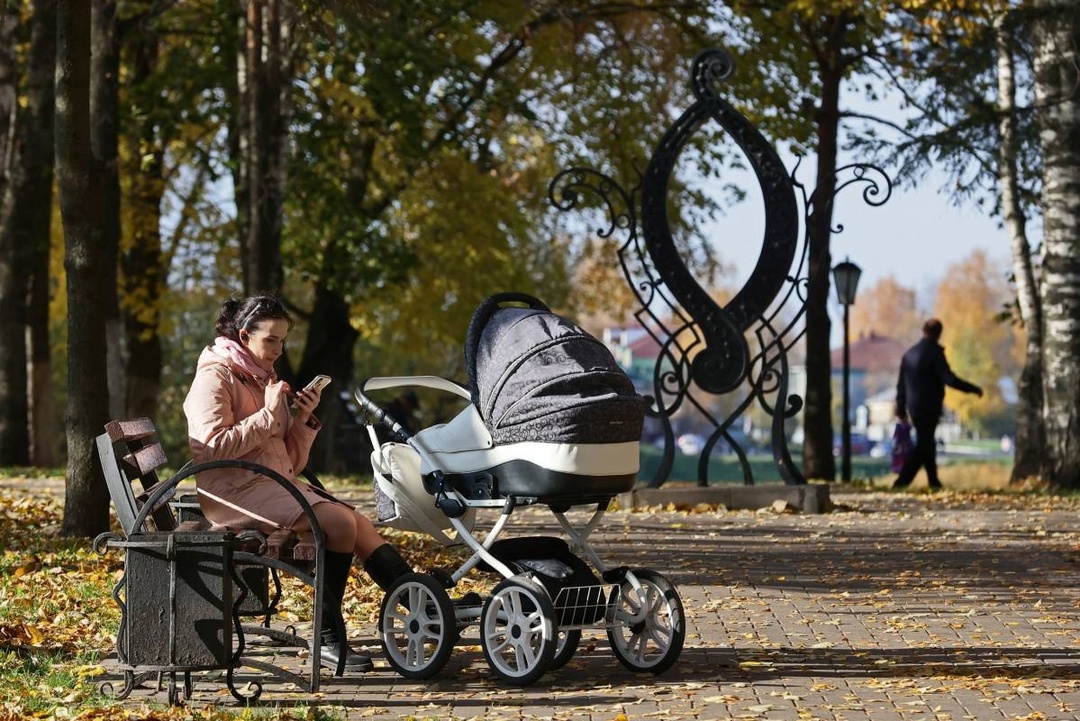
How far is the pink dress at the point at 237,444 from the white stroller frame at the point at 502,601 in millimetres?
460

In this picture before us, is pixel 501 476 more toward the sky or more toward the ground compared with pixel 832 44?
more toward the ground

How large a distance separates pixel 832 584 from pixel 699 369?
228 inches

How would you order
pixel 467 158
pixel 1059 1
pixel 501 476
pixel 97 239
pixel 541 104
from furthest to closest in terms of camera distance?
pixel 541 104 → pixel 467 158 → pixel 1059 1 → pixel 97 239 → pixel 501 476

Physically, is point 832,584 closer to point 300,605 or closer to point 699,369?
point 300,605

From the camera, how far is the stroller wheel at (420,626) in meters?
7.46

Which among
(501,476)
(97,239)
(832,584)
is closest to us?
(501,476)

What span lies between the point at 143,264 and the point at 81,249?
18.7 meters

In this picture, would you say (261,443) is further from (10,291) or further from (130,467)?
(10,291)

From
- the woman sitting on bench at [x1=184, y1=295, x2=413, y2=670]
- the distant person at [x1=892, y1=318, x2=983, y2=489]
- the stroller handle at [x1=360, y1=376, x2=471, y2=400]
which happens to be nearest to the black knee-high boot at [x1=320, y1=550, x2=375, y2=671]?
the woman sitting on bench at [x1=184, y1=295, x2=413, y2=670]

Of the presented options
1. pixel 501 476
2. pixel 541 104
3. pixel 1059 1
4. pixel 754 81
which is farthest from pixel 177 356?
pixel 501 476

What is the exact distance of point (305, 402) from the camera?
25.4ft

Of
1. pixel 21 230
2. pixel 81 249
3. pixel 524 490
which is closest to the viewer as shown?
pixel 524 490

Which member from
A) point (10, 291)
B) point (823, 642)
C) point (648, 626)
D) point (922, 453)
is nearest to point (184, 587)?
point (648, 626)

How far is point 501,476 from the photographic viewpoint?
25.0ft
